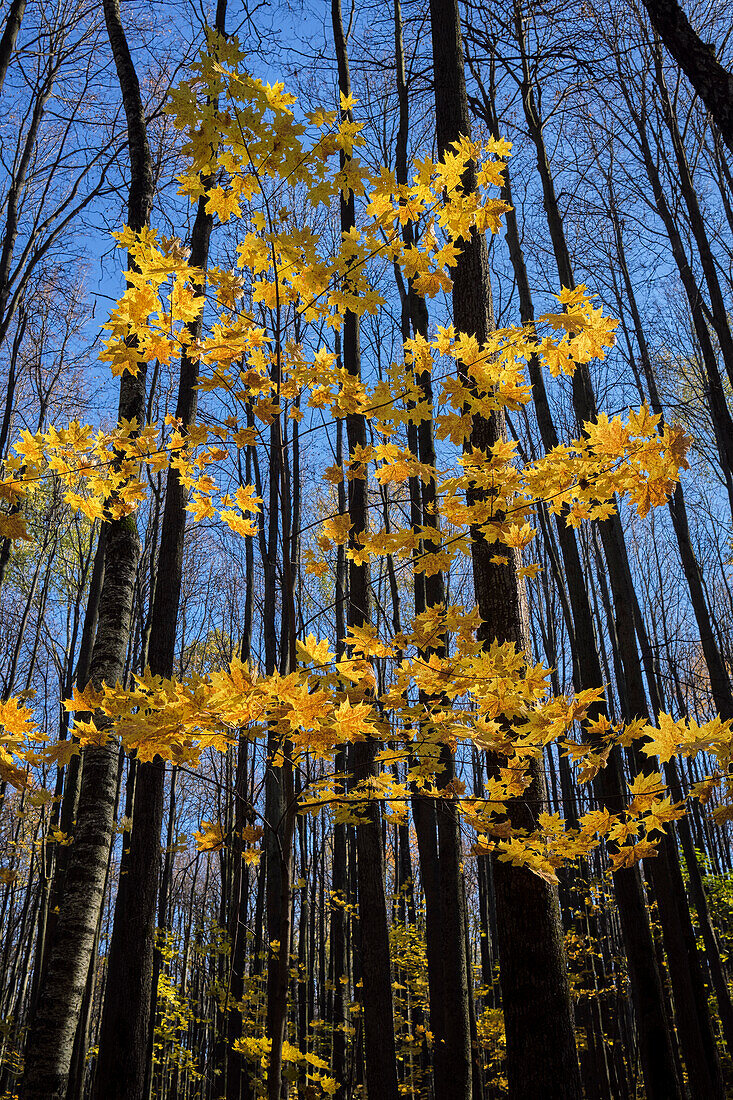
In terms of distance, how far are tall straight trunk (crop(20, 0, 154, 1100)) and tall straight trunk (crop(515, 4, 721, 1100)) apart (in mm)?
4076

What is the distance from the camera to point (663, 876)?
6.40 m

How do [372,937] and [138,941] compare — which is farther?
[372,937]

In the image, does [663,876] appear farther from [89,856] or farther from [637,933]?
[89,856]

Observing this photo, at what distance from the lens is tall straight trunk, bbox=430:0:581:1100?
2.61 metres

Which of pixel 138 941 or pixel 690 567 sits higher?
pixel 690 567

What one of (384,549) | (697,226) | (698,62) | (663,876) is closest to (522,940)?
(384,549)

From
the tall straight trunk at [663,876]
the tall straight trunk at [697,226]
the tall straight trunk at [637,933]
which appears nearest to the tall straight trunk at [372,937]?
the tall straight trunk at [637,933]

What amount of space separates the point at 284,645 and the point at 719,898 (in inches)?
585

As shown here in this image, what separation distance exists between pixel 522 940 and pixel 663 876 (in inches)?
175

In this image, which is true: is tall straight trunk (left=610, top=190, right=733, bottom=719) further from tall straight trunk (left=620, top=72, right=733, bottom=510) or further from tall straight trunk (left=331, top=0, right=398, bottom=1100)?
tall straight trunk (left=331, top=0, right=398, bottom=1100)

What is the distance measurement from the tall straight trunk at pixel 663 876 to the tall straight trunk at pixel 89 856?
13.4 ft

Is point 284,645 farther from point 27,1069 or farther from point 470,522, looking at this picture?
point 27,1069

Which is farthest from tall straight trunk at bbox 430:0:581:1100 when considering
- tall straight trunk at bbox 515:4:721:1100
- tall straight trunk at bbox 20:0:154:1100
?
tall straight trunk at bbox 515:4:721:1100

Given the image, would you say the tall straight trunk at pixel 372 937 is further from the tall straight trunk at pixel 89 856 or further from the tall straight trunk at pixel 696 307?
the tall straight trunk at pixel 696 307
